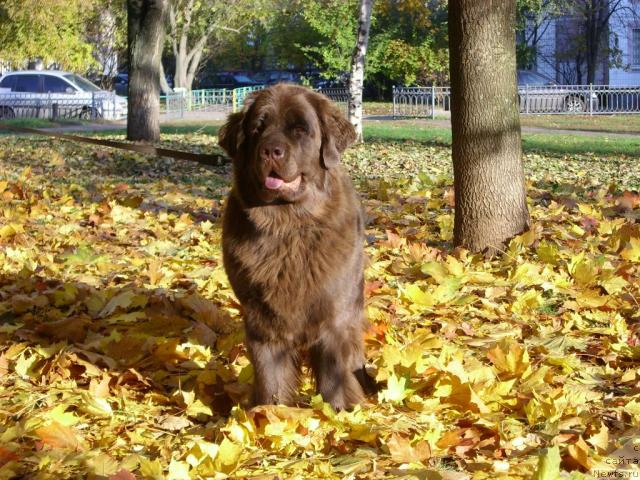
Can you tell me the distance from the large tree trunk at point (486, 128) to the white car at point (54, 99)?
28.0m

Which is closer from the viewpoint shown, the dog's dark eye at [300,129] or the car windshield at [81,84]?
the dog's dark eye at [300,129]

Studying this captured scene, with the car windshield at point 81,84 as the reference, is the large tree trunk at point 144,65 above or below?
below

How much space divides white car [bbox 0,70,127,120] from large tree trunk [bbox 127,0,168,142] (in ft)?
52.6

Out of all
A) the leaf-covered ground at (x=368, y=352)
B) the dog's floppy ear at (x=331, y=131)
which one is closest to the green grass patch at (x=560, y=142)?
the leaf-covered ground at (x=368, y=352)

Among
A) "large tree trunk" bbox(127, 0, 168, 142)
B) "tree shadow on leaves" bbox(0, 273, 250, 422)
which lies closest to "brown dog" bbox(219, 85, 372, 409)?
"tree shadow on leaves" bbox(0, 273, 250, 422)

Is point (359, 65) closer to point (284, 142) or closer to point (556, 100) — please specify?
point (284, 142)

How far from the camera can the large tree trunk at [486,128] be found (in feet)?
22.0

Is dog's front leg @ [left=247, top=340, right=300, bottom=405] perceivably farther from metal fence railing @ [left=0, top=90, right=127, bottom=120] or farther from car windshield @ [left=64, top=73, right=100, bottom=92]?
car windshield @ [left=64, top=73, right=100, bottom=92]

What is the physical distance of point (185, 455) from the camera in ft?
11.4

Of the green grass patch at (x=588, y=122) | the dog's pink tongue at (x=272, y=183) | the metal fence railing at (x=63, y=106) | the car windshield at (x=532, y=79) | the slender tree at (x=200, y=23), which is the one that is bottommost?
the dog's pink tongue at (x=272, y=183)

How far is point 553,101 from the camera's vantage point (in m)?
34.9

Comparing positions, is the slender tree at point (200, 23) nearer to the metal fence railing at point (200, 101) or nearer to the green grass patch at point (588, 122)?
the metal fence railing at point (200, 101)

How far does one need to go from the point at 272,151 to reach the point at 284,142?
0.09m

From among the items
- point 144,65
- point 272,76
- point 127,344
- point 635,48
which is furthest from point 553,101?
point 127,344
